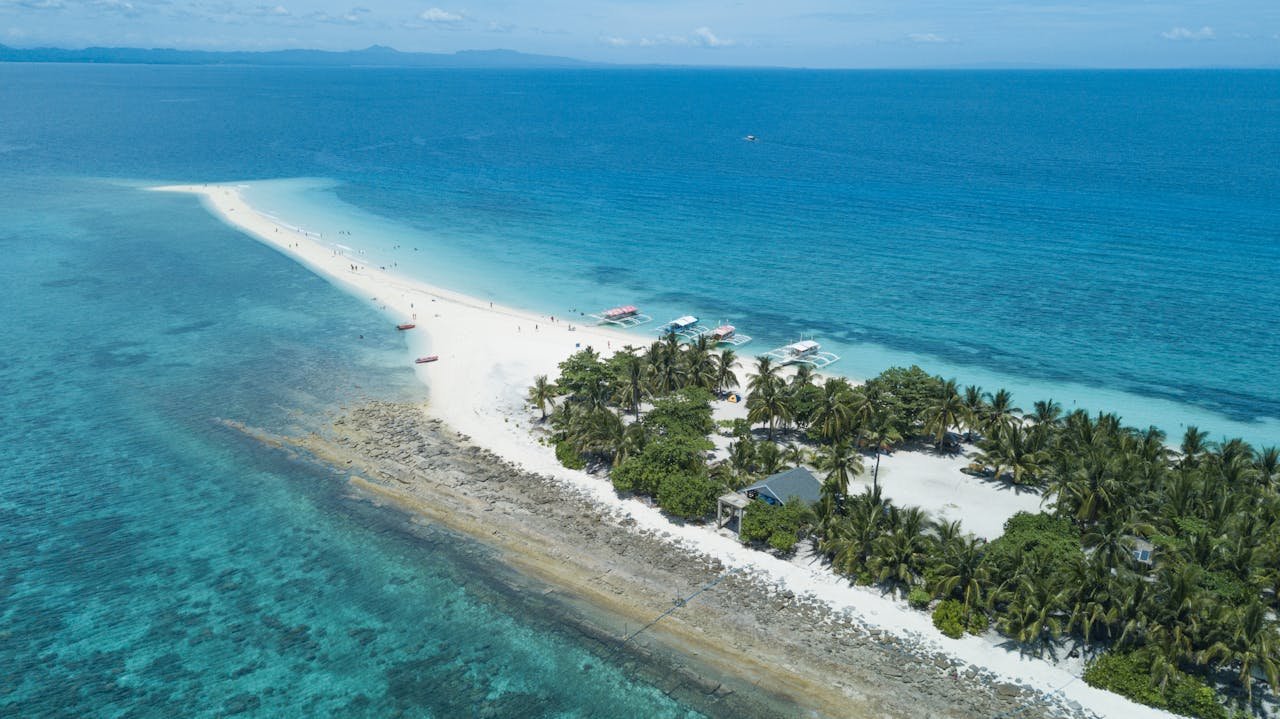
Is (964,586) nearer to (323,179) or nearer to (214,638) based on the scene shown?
(214,638)

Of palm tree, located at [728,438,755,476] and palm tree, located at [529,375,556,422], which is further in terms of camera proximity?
palm tree, located at [529,375,556,422]

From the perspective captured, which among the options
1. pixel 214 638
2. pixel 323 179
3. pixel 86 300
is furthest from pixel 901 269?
pixel 323 179

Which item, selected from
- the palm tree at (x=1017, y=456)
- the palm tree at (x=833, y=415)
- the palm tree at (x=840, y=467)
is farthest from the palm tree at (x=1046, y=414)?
the palm tree at (x=840, y=467)

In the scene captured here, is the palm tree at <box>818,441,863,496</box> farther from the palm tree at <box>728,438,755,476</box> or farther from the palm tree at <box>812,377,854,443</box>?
the palm tree at <box>812,377,854,443</box>

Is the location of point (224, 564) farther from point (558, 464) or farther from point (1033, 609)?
point (1033, 609)

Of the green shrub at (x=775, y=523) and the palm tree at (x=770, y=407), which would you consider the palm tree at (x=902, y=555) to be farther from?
the palm tree at (x=770, y=407)

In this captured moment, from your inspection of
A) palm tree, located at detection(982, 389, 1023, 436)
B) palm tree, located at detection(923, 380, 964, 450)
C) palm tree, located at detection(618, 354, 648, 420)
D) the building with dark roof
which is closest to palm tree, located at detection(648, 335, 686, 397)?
palm tree, located at detection(618, 354, 648, 420)
